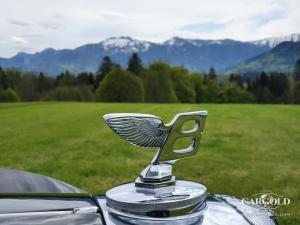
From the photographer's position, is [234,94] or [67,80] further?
[234,94]

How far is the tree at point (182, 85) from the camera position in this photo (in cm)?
8215

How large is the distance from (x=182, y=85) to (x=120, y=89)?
1928 centimetres

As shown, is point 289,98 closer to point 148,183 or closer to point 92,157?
point 92,157

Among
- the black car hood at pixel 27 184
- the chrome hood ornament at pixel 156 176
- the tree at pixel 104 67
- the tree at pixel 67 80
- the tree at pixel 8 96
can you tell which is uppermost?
the chrome hood ornament at pixel 156 176

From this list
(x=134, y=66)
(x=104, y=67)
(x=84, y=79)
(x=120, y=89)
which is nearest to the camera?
(x=120, y=89)

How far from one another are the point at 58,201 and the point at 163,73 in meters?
83.4

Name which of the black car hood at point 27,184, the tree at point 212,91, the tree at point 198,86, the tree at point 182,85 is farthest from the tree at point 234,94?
the black car hood at point 27,184

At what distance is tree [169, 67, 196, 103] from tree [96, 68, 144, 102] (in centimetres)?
1173

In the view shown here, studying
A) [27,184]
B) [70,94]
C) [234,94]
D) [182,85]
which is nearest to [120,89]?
[70,94]

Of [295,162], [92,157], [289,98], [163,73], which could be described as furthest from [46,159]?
[163,73]

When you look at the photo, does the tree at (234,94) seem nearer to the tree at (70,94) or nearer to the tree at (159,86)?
the tree at (159,86)

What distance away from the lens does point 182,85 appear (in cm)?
8550

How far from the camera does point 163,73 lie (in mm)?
84188

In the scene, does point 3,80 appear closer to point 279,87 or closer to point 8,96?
point 8,96
